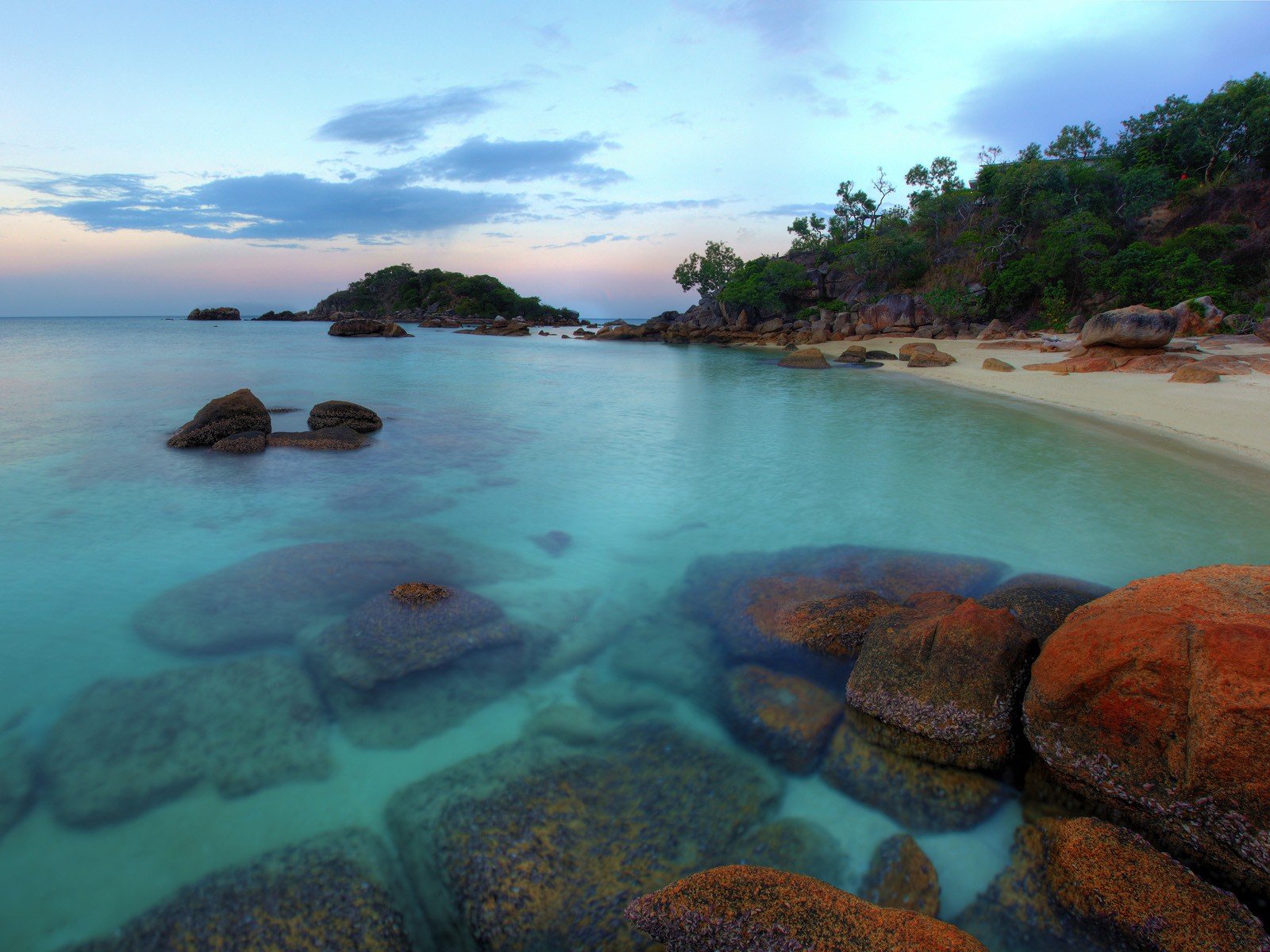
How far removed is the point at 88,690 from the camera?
4535 millimetres

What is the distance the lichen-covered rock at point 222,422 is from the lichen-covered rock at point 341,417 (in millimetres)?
1101

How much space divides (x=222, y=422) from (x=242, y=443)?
3.33 feet

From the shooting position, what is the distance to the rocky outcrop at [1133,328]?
62.8 feet

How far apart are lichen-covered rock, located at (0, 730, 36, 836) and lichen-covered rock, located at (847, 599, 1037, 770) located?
4963mm

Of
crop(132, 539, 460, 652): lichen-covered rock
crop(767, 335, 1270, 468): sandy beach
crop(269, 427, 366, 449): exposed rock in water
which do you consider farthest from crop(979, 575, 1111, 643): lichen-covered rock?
crop(269, 427, 366, 449): exposed rock in water

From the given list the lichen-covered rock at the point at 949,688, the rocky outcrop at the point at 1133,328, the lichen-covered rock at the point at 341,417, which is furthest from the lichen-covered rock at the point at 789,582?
the rocky outcrop at the point at 1133,328

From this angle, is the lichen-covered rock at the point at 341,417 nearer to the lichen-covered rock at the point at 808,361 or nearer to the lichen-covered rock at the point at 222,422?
the lichen-covered rock at the point at 222,422

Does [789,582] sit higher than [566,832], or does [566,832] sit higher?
[789,582]

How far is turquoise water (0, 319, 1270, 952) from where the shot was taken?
335 cm

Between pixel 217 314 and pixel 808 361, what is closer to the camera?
pixel 808 361

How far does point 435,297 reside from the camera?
102m

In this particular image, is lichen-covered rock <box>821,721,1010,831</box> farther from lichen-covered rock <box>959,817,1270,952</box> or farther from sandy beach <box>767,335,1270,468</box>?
sandy beach <box>767,335,1270,468</box>

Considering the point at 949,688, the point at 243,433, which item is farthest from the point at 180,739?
the point at 243,433

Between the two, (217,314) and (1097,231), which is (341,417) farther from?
(217,314)
